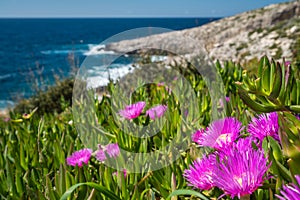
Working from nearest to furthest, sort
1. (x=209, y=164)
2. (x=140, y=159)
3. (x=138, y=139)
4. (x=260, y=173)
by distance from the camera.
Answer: (x=260, y=173) → (x=209, y=164) → (x=140, y=159) → (x=138, y=139)

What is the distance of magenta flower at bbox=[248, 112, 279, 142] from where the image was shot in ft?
2.06

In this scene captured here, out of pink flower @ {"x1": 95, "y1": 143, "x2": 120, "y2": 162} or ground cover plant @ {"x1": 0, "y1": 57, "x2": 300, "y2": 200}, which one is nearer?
ground cover plant @ {"x1": 0, "y1": 57, "x2": 300, "y2": 200}

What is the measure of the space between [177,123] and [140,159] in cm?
24

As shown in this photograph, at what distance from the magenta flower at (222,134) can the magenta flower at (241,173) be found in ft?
0.38

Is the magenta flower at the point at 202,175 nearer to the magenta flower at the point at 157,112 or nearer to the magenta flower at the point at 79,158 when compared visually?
the magenta flower at the point at 79,158

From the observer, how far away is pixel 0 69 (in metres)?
29.7

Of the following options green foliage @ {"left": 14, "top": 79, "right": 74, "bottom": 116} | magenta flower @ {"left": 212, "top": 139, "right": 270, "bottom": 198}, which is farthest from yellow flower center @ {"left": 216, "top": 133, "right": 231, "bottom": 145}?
green foliage @ {"left": 14, "top": 79, "right": 74, "bottom": 116}

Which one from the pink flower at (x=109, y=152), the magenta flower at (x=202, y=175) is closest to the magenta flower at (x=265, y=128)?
the magenta flower at (x=202, y=175)

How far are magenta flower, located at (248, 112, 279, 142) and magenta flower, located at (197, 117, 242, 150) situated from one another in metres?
0.03

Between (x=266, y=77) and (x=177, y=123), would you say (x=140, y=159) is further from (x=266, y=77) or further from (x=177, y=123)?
(x=266, y=77)

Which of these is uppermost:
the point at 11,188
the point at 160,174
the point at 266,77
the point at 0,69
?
the point at 266,77

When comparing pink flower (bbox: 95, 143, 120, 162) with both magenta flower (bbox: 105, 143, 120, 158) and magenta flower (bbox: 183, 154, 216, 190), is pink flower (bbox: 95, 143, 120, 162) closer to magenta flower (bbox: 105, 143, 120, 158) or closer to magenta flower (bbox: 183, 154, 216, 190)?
magenta flower (bbox: 105, 143, 120, 158)

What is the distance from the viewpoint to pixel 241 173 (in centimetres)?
48

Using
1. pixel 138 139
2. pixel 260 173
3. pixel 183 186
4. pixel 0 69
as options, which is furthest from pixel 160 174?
pixel 0 69
